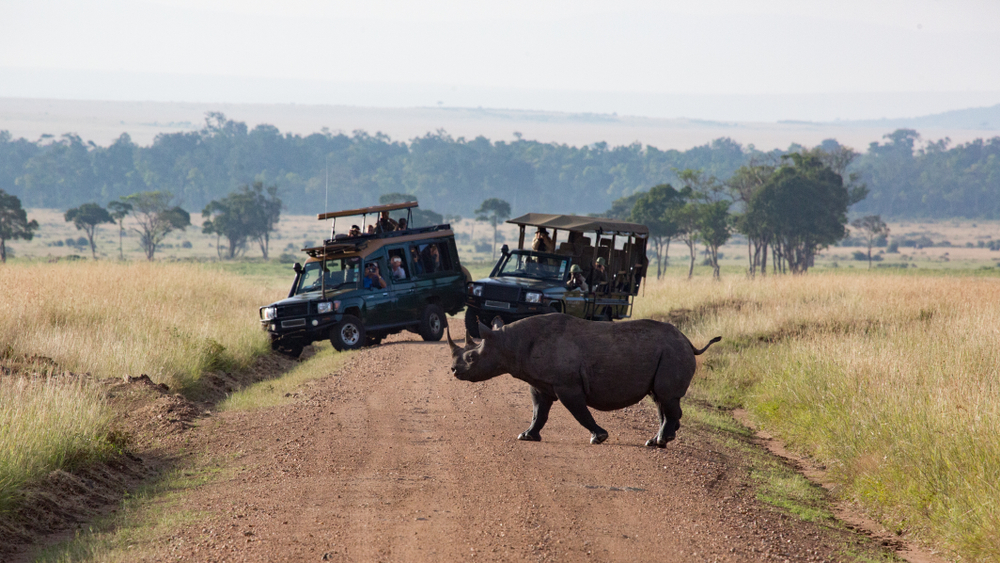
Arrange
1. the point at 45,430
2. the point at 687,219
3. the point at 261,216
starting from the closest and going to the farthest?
the point at 45,430, the point at 687,219, the point at 261,216

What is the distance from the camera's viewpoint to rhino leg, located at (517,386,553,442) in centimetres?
962

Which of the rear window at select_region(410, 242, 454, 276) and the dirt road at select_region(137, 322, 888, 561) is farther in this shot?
the rear window at select_region(410, 242, 454, 276)

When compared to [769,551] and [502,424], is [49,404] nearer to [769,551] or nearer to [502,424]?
[502,424]

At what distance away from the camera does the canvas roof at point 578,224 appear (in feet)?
56.4

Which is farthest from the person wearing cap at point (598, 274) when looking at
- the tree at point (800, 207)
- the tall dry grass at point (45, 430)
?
the tree at point (800, 207)

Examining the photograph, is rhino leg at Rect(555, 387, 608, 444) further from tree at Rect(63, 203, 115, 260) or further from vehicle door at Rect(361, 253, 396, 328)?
tree at Rect(63, 203, 115, 260)

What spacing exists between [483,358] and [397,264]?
10.5 metres

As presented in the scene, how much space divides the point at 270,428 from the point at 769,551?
265 inches

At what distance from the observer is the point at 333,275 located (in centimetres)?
1862

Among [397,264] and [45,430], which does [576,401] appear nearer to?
[45,430]

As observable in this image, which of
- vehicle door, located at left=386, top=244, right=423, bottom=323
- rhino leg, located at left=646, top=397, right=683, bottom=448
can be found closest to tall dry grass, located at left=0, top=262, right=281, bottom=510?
vehicle door, located at left=386, top=244, right=423, bottom=323

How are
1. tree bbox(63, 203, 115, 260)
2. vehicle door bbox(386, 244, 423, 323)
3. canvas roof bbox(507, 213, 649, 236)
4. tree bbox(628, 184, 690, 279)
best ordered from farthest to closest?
tree bbox(63, 203, 115, 260) < tree bbox(628, 184, 690, 279) < vehicle door bbox(386, 244, 423, 323) < canvas roof bbox(507, 213, 649, 236)

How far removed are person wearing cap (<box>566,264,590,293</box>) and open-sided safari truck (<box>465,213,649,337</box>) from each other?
0.06 m

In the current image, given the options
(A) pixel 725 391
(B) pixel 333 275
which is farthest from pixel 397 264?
(A) pixel 725 391
